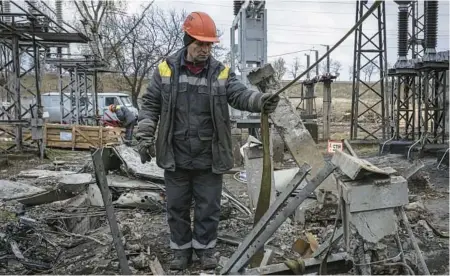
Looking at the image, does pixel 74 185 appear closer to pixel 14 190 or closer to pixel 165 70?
pixel 14 190

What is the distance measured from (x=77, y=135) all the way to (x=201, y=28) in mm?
14220

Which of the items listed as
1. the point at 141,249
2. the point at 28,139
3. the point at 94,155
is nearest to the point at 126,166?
the point at 141,249

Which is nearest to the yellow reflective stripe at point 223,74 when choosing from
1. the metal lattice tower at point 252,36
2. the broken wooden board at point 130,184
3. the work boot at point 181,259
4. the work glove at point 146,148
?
the work glove at point 146,148

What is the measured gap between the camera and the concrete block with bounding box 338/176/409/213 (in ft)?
9.88

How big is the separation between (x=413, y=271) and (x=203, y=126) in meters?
1.85

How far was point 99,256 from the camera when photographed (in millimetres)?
4477

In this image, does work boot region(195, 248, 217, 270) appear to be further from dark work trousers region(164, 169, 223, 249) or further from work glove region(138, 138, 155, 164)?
work glove region(138, 138, 155, 164)

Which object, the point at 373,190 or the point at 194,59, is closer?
the point at 373,190

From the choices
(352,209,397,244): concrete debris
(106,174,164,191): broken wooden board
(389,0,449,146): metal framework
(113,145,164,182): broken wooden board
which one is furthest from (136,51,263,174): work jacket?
(389,0,449,146): metal framework

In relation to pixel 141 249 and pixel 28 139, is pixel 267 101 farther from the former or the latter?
pixel 28 139

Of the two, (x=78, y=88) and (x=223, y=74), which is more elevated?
(x=78, y=88)

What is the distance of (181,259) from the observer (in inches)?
165

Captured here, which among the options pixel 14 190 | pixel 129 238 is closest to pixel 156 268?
pixel 129 238

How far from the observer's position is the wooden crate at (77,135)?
16953 mm
